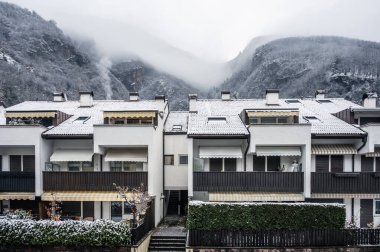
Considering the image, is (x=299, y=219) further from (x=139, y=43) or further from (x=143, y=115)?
(x=139, y=43)

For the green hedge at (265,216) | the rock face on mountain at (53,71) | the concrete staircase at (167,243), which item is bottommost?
the concrete staircase at (167,243)

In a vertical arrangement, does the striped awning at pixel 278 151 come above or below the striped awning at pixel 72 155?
above

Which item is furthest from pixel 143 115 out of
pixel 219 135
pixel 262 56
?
pixel 262 56

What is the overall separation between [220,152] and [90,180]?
9.64m

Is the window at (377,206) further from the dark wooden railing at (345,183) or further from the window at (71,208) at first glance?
the window at (71,208)

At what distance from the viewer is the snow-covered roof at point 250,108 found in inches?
1105

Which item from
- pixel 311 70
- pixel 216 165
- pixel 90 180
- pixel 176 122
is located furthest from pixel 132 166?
pixel 311 70

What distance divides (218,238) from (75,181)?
37.6 feet

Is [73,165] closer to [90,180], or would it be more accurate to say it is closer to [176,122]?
[90,180]

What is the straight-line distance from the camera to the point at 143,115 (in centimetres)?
2858

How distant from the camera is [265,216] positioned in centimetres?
2252

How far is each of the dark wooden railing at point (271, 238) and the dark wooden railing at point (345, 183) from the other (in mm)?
4727

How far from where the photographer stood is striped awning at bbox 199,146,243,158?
2758 cm

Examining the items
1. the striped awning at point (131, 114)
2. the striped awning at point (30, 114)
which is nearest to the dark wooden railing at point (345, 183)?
the striped awning at point (131, 114)
